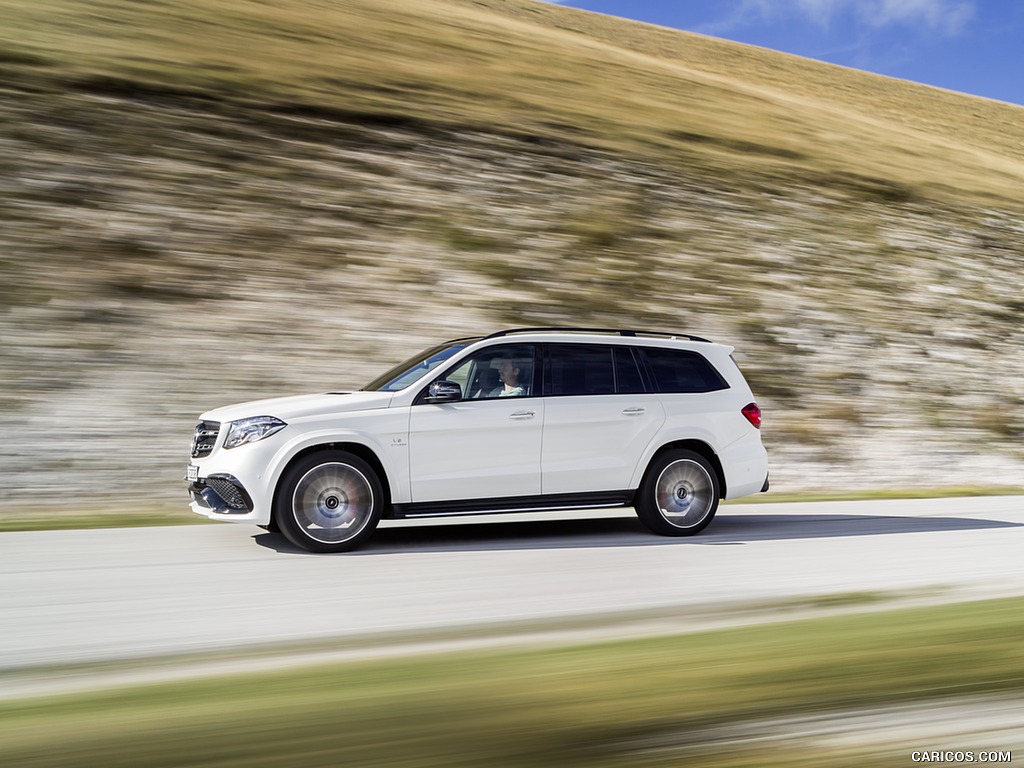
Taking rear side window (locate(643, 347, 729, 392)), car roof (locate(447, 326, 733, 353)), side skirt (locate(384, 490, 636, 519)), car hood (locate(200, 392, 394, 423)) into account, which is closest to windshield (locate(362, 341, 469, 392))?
car roof (locate(447, 326, 733, 353))

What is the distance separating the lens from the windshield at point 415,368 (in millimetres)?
8422

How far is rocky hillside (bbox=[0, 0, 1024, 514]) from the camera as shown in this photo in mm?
12750

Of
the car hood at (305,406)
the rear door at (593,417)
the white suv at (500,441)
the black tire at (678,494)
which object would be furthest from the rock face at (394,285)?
the black tire at (678,494)

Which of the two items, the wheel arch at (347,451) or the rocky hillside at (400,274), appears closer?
the wheel arch at (347,451)

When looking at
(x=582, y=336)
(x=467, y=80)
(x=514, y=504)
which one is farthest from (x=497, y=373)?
(x=467, y=80)

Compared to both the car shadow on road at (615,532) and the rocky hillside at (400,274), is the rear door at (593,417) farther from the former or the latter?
the rocky hillside at (400,274)

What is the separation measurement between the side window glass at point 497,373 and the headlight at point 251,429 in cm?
145

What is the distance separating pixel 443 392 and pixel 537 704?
417 centimetres

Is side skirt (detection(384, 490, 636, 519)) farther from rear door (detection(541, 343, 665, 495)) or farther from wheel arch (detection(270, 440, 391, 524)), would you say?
wheel arch (detection(270, 440, 391, 524))

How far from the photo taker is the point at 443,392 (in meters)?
8.11

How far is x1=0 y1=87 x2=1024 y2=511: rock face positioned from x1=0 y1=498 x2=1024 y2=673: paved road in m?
3.45

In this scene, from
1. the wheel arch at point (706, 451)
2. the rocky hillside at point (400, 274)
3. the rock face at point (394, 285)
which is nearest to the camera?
the wheel arch at point (706, 451)

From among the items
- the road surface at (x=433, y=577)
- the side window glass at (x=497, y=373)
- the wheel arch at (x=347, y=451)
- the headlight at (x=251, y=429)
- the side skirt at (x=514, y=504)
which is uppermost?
the side window glass at (x=497, y=373)

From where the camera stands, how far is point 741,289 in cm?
1941
